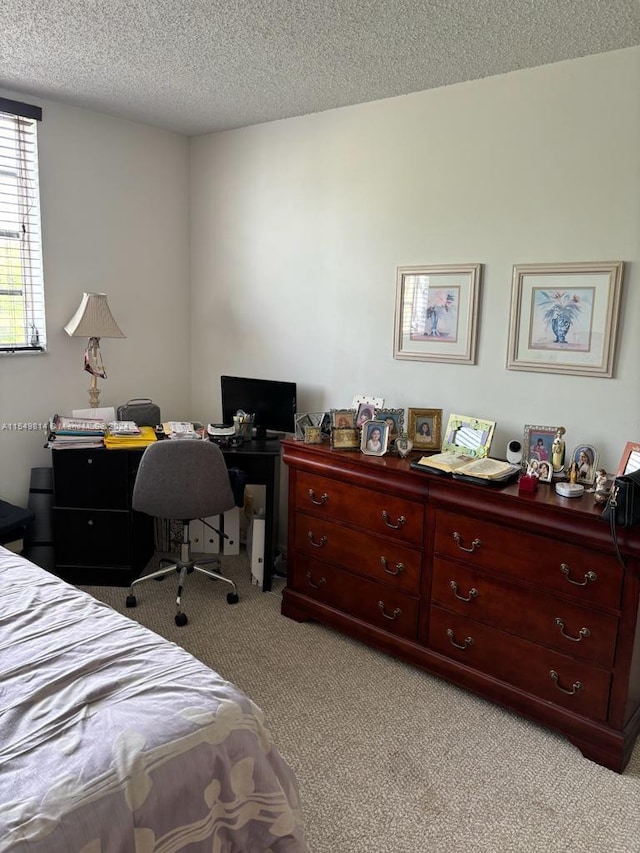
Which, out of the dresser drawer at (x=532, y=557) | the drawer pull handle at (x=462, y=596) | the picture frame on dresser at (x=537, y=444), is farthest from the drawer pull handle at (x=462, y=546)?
the picture frame on dresser at (x=537, y=444)

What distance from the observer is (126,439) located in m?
3.40

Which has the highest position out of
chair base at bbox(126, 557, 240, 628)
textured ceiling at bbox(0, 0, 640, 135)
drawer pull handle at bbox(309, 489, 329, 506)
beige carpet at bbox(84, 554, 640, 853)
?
textured ceiling at bbox(0, 0, 640, 135)

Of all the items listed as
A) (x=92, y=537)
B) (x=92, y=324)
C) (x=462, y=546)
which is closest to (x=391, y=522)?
(x=462, y=546)

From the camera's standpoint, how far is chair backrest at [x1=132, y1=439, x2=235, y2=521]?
9.95 feet

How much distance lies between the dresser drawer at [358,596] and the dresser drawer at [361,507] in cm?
26

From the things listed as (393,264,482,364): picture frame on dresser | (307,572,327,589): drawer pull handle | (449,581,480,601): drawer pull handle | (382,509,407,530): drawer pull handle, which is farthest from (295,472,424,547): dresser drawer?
(393,264,482,364): picture frame on dresser

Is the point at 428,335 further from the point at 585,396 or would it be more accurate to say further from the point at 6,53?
the point at 6,53

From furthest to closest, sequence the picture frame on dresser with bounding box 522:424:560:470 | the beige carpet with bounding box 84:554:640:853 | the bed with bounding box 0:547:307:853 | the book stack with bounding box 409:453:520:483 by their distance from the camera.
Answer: the picture frame on dresser with bounding box 522:424:560:470, the book stack with bounding box 409:453:520:483, the beige carpet with bounding box 84:554:640:853, the bed with bounding box 0:547:307:853

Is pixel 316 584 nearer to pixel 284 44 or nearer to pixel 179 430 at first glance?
pixel 179 430

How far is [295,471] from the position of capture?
310cm

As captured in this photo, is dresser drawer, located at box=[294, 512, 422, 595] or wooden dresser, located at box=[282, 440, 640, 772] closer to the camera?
wooden dresser, located at box=[282, 440, 640, 772]

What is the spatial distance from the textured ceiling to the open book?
1612 mm

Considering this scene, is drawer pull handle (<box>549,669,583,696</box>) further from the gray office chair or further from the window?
the window

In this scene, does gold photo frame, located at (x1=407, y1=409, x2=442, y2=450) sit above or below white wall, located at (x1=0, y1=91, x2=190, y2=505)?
below
